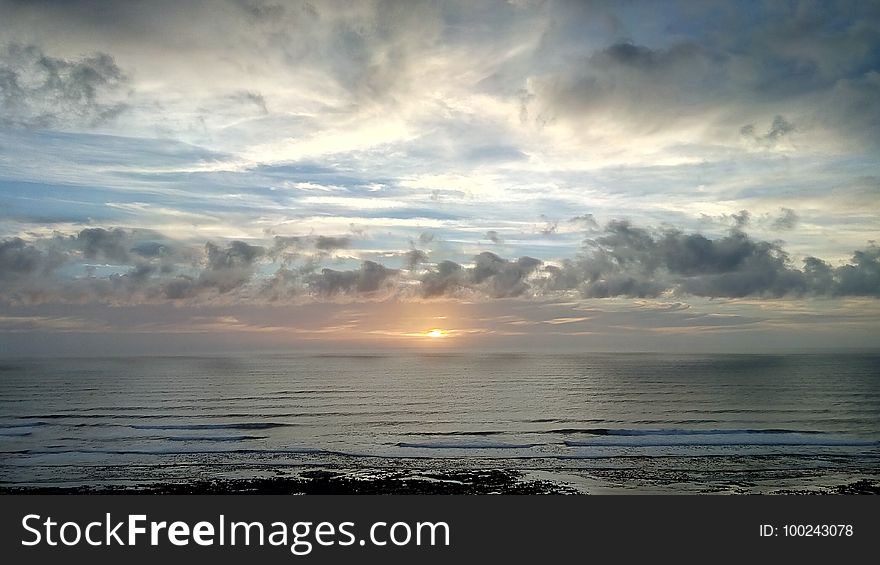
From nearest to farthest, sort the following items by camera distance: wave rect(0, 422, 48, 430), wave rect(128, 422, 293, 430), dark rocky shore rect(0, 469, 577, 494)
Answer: dark rocky shore rect(0, 469, 577, 494)
wave rect(128, 422, 293, 430)
wave rect(0, 422, 48, 430)

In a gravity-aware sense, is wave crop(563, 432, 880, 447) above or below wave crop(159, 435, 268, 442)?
below

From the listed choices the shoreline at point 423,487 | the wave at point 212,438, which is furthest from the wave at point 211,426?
the shoreline at point 423,487

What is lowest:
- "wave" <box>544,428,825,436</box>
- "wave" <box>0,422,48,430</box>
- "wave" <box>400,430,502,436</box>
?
"wave" <box>544,428,825,436</box>

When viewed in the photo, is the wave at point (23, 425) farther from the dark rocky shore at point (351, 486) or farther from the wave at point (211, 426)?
the dark rocky shore at point (351, 486)

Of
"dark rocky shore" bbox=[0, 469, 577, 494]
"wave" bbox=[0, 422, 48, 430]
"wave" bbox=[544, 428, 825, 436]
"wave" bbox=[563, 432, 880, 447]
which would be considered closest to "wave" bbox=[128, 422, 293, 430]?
"wave" bbox=[0, 422, 48, 430]

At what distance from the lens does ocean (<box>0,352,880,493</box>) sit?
1385 inches

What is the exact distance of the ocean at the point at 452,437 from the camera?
35.2 m

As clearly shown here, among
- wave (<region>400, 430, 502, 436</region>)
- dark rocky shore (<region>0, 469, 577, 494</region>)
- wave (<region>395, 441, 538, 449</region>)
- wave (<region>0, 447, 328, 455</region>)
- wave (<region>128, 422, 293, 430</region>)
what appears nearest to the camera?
dark rocky shore (<region>0, 469, 577, 494</region>)

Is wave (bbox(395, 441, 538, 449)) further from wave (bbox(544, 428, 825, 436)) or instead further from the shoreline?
the shoreline

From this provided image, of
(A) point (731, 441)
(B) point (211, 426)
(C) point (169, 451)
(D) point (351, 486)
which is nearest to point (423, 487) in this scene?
(D) point (351, 486)

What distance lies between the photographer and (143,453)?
42.8 meters
